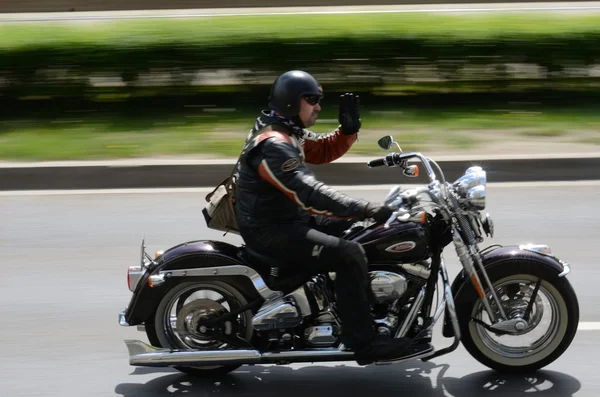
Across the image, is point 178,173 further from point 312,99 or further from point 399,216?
point 399,216

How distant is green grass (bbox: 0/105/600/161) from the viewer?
31.6 ft

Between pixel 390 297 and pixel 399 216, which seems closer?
pixel 399 216

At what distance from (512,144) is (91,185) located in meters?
4.03

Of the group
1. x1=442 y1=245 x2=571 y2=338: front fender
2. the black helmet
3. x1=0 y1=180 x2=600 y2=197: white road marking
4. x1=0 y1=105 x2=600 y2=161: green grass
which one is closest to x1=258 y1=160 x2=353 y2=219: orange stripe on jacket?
the black helmet

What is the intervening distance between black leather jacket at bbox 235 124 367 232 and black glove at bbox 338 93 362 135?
350 millimetres

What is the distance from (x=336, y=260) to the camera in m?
4.70

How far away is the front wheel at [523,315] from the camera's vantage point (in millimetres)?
4898

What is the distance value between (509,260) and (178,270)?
1.63 m

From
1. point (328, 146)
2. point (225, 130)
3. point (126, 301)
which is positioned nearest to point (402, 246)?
point (328, 146)

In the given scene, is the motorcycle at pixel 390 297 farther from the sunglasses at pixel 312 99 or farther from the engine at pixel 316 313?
the sunglasses at pixel 312 99

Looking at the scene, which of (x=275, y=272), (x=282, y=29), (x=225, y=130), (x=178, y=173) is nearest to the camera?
(x=275, y=272)

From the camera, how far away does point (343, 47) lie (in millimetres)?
11359

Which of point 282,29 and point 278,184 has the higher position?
point 282,29

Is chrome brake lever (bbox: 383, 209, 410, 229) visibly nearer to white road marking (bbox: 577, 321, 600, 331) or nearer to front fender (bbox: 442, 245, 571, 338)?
front fender (bbox: 442, 245, 571, 338)
